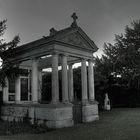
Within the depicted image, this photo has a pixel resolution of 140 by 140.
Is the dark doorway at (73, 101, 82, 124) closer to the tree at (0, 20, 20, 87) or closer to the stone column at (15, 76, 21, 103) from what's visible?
the stone column at (15, 76, 21, 103)

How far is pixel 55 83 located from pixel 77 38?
3440mm

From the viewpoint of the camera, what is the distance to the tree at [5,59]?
518 inches

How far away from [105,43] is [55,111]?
751 inches

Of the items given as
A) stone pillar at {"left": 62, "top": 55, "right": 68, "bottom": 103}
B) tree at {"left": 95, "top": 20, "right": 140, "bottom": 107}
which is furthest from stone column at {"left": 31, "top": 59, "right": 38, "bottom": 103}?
tree at {"left": 95, "top": 20, "right": 140, "bottom": 107}

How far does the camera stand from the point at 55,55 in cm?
1153

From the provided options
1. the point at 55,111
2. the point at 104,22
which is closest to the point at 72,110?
the point at 55,111

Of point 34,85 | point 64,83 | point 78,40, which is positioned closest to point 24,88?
point 34,85

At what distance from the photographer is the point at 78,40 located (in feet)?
43.4

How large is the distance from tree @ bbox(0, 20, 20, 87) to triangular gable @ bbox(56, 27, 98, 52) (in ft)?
11.1

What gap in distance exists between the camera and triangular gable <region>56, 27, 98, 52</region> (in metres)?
12.0

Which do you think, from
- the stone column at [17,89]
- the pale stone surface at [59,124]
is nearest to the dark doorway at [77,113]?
the pale stone surface at [59,124]

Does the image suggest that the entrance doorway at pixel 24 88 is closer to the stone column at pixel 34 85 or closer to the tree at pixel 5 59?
the tree at pixel 5 59

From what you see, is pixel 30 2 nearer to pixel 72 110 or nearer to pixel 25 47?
pixel 25 47

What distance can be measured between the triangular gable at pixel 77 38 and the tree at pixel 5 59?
3.38 m
